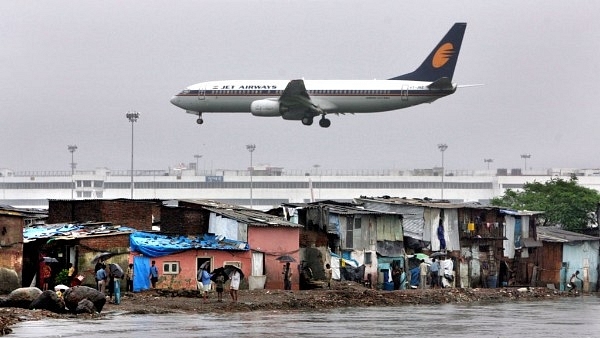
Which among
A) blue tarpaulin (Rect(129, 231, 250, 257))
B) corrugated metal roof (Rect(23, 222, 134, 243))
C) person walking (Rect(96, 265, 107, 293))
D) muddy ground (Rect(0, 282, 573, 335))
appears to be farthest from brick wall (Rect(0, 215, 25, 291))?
blue tarpaulin (Rect(129, 231, 250, 257))

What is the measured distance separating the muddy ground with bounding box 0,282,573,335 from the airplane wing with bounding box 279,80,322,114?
3794cm

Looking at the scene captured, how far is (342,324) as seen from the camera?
108 feet

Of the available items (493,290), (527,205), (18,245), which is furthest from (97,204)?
(527,205)

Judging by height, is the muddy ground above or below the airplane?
below

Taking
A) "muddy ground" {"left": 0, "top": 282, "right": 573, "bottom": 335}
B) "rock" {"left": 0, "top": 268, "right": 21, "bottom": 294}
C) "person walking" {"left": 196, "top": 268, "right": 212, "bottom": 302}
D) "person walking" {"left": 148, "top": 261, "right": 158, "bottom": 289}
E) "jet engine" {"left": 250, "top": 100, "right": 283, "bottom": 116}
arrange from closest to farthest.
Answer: "muddy ground" {"left": 0, "top": 282, "right": 573, "bottom": 335} < "rock" {"left": 0, "top": 268, "right": 21, "bottom": 294} < "person walking" {"left": 196, "top": 268, "right": 212, "bottom": 302} < "person walking" {"left": 148, "top": 261, "right": 158, "bottom": 289} < "jet engine" {"left": 250, "top": 100, "right": 283, "bottom": 116}

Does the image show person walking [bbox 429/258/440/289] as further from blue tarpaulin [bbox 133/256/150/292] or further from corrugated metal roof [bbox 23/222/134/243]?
blue tarpaulin [bbox 133/256/150/292]

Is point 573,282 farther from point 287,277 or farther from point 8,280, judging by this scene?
point 8,280

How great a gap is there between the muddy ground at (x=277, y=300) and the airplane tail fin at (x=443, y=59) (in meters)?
45.1

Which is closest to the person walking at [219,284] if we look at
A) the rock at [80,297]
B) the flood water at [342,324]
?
the flood water at [342,324]

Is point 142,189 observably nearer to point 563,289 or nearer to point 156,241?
point 563,289

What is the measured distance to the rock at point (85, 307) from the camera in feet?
110

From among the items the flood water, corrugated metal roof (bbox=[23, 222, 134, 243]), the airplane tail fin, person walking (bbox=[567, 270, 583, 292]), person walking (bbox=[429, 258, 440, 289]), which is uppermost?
the airplane tail fin

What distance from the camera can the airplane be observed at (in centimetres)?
8956

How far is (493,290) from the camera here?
54125 mm
